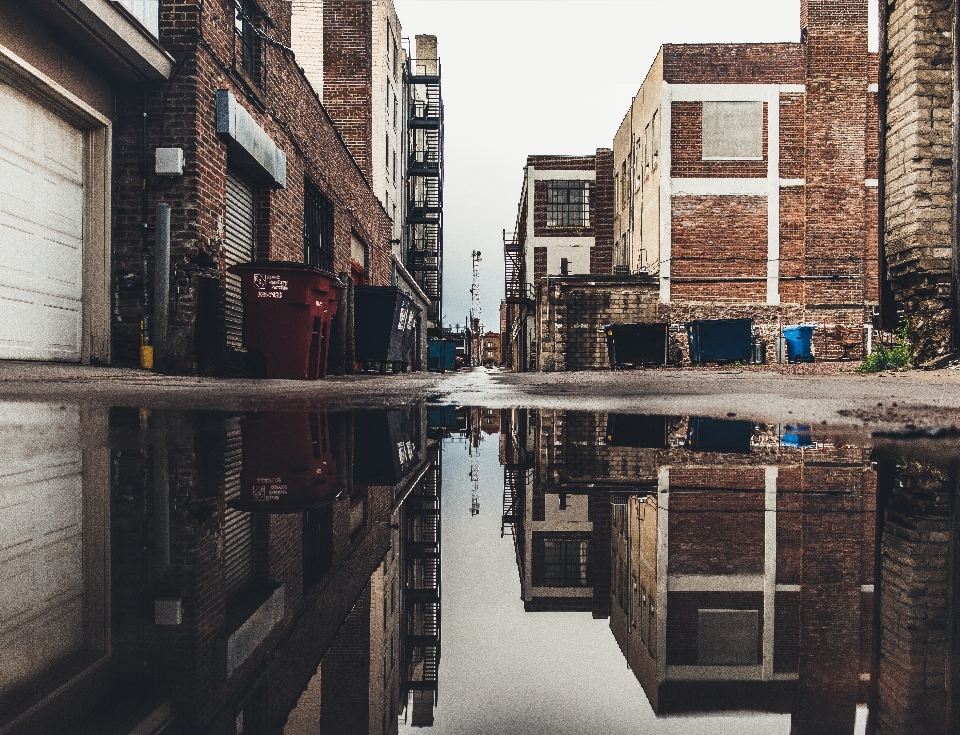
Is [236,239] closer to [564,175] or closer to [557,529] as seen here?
[557,529]

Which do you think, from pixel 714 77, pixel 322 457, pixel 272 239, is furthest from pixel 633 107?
pixel 322 457

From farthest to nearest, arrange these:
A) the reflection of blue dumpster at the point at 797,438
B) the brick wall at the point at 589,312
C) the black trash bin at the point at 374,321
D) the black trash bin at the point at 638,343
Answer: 1. the brick wall at the point at 589,312
2. the black trash bin at the point at 638,343
3. the black trash bin at the point at 374,321
4. the reflection of blue dumpster at the point at 797,438

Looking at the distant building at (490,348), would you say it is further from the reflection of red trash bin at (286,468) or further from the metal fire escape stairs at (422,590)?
the metal fire escape stairs at (422,590)

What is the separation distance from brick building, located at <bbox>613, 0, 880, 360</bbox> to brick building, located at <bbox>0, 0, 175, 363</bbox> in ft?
61.1

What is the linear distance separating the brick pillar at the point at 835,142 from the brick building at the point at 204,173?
18.2m

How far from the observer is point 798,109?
23984 millimetres

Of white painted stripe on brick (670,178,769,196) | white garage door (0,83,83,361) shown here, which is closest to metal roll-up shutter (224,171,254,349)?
white garage door (0,83,83,361)

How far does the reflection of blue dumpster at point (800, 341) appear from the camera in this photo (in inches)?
888

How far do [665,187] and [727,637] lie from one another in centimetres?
2472

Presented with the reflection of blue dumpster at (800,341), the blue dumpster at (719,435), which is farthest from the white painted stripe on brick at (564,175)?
the blue dumpster at (719,435)

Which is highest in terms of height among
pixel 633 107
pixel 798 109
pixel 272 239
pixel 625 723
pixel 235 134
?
pixel 633 107

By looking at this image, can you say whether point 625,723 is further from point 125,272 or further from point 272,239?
point 272,239

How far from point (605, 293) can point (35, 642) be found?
77.3 ft

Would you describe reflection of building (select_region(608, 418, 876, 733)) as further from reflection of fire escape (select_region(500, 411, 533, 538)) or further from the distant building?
the distant building
